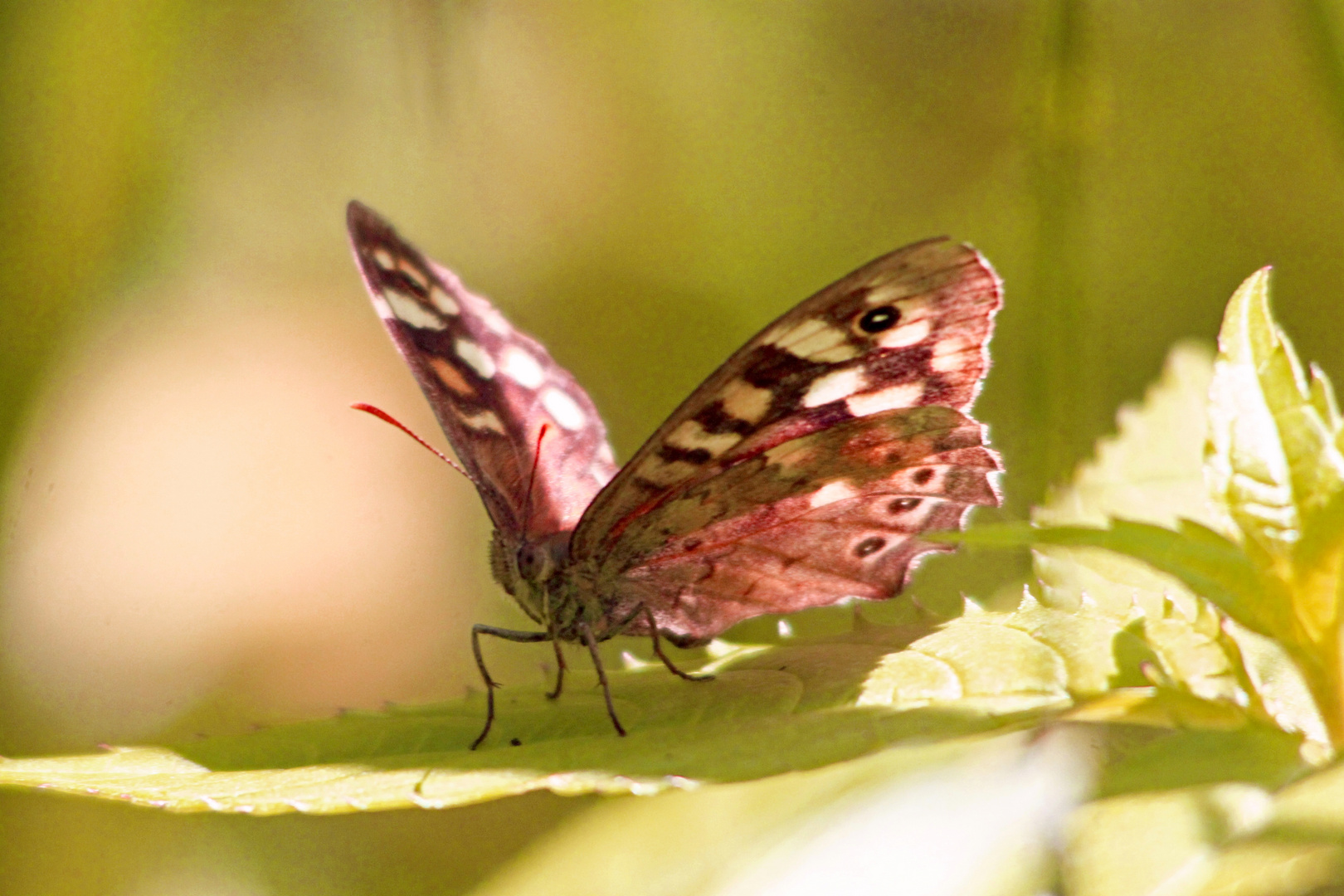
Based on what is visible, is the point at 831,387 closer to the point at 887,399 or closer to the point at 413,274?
the point at 887,399

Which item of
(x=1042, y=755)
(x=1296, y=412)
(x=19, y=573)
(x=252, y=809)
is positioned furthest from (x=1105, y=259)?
(x=19, y=573)

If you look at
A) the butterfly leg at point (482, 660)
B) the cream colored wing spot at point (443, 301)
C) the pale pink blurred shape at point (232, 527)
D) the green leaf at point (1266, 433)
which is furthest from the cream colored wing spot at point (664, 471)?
the pale pink blurred shape at point (232, 527)

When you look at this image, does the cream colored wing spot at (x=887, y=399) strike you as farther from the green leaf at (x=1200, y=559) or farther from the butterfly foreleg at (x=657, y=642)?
the green leaf at (x=1200, y=559)

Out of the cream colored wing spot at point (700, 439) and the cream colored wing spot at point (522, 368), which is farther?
the cream colored wing spot at point (522, 368)

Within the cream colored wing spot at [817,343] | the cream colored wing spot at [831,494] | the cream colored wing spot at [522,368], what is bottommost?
the cream colored wing spot at [831,494]

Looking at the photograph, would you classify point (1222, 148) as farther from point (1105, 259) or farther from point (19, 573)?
point (19, 573)

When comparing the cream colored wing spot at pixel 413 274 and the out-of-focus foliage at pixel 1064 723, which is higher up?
the cream colored wing spot at pixel 413 274

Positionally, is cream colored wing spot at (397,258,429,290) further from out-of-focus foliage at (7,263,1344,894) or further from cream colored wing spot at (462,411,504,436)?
out-of-focus foliage at (7,263,1344,894)
